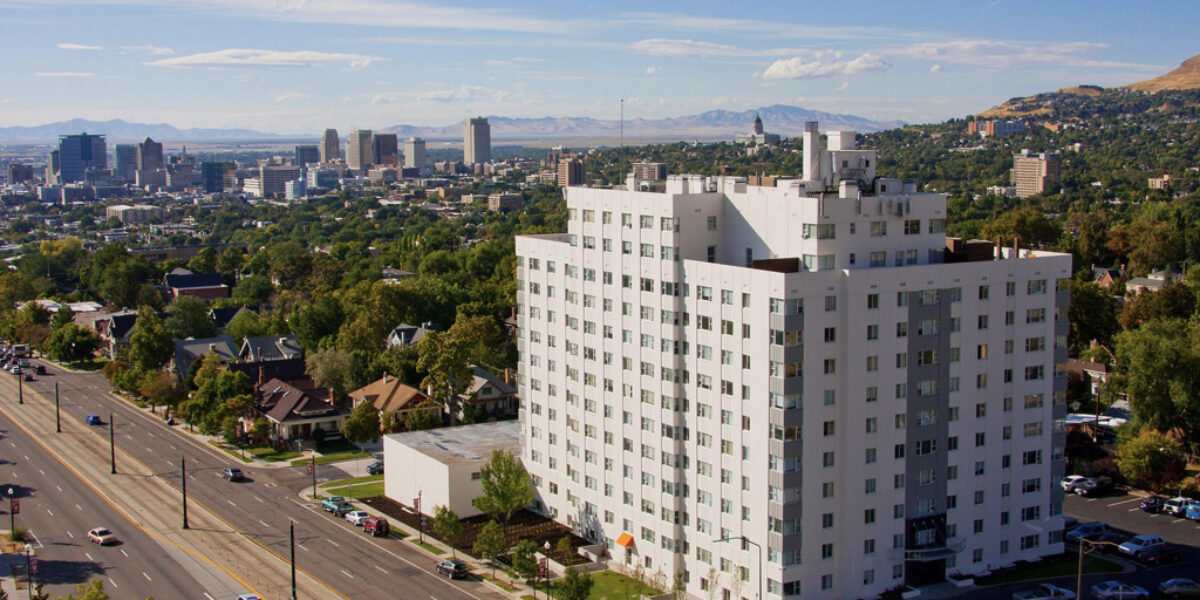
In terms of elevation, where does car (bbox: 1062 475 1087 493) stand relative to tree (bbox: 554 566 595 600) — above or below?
below

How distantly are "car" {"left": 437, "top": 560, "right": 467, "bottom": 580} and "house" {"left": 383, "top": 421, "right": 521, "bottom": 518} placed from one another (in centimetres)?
1242

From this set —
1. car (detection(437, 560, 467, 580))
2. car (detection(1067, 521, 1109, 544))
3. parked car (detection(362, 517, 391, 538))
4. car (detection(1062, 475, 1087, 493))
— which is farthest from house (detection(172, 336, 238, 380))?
car (detection(1067, 521, 1109, 544))

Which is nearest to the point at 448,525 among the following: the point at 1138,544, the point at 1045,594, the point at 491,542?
the point at 491,542

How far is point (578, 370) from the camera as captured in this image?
3450 inches

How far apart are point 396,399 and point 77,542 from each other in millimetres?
40489

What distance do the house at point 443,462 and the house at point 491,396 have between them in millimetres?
21958

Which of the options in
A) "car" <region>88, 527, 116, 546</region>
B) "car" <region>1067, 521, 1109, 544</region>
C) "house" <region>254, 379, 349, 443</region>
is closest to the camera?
"car" <region>1067, 521, 1109, 544</region>

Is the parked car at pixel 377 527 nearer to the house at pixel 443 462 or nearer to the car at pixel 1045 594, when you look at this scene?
the house at pixel 443 462

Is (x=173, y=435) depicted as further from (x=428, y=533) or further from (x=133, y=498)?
(x=428, y=533)

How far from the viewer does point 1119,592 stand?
7300 cm

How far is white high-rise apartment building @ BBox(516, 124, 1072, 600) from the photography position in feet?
229

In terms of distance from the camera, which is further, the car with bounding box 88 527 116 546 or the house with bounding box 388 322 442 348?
the house with bounding box 388 322 442 348

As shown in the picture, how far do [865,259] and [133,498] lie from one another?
2682 inches

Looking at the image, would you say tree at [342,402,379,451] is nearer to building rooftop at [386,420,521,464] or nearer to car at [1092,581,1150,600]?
building rooftop at [386,420,521,464]
